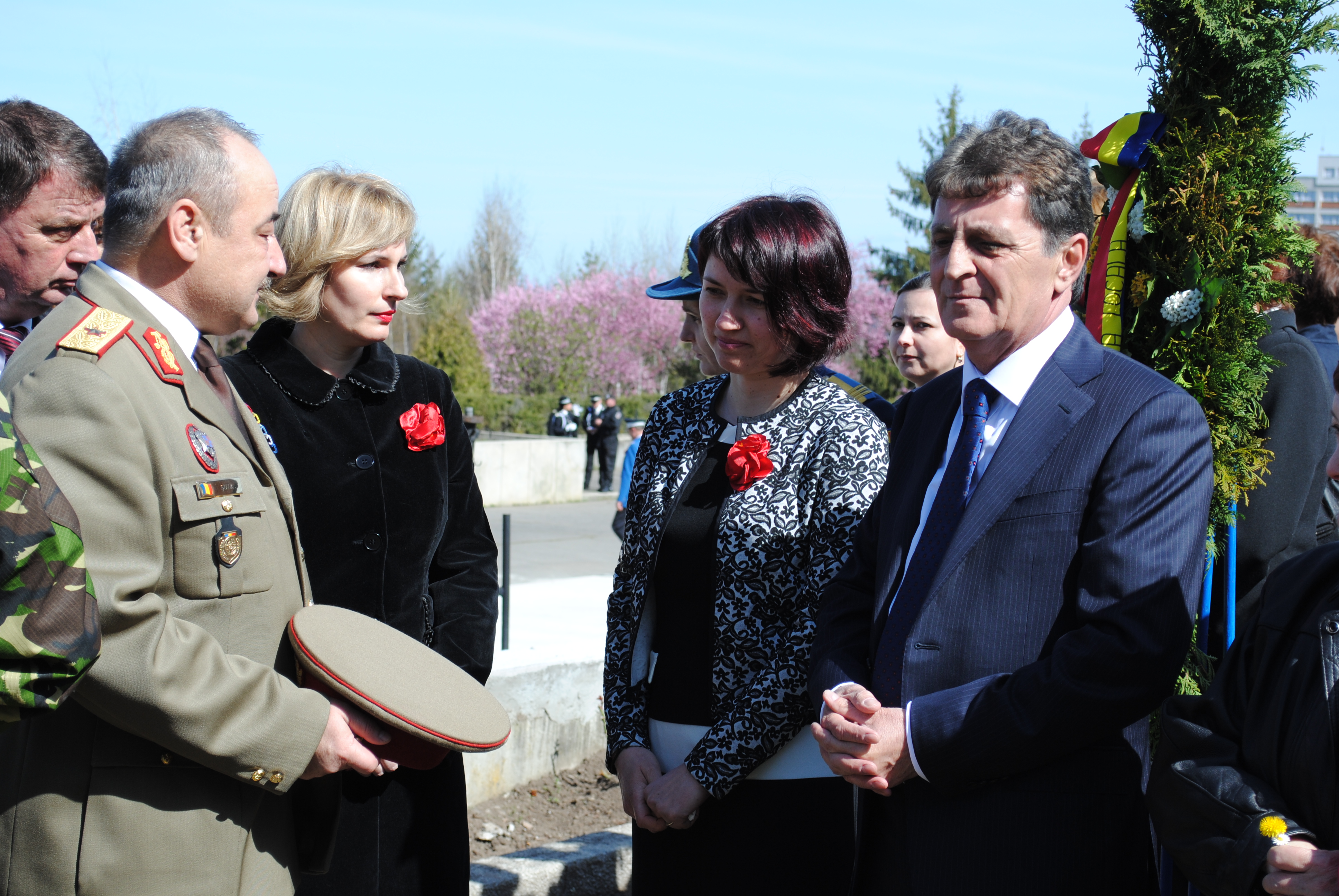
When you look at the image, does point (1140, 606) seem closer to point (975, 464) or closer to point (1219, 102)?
point (975, 464)

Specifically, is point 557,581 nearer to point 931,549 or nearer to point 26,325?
point 26,325

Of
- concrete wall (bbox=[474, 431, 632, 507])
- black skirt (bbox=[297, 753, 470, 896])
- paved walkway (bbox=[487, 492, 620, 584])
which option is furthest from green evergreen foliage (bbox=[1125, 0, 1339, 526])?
concrete wall (bbox=[474, 431, 632, 507])

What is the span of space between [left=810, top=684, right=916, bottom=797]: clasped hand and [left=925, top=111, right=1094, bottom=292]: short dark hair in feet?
3.28

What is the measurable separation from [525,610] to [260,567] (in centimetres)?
645

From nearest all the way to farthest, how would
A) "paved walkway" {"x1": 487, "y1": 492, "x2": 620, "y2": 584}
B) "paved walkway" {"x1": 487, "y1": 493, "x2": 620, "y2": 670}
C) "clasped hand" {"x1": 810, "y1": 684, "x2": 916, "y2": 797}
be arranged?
"clasped hand" {"x1": 810, "y1": 684, "x2": 916, "y2": 797} → "paved walkway" {"x1": 487, "y1": 493, "x2": 620, "y2": 670} → "paved walkway" {"x1": 487, "y1": 492, "x2": 620, "y2": 584}

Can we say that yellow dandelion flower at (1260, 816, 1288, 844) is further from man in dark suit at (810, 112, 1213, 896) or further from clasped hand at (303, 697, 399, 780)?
clasped hand at (303, 697, 399, 780)

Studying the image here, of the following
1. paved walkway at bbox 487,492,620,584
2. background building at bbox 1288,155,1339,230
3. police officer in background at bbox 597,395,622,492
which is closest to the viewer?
paved walkway at bbox 487,492,620,584

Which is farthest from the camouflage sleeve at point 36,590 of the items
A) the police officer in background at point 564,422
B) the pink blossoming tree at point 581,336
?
the pink blossoming tree at point 581,336

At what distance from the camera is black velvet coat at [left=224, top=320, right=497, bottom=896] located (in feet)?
8.82

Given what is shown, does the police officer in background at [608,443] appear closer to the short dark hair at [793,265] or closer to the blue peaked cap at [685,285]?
the blue peaked cap at [685,285]

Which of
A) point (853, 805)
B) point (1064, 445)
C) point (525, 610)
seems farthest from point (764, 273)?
point (525, 610)

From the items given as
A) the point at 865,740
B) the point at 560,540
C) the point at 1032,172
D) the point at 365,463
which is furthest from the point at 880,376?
the point at 865,740

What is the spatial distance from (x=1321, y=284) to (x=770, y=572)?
112 inches

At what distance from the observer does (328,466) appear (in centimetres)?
272
